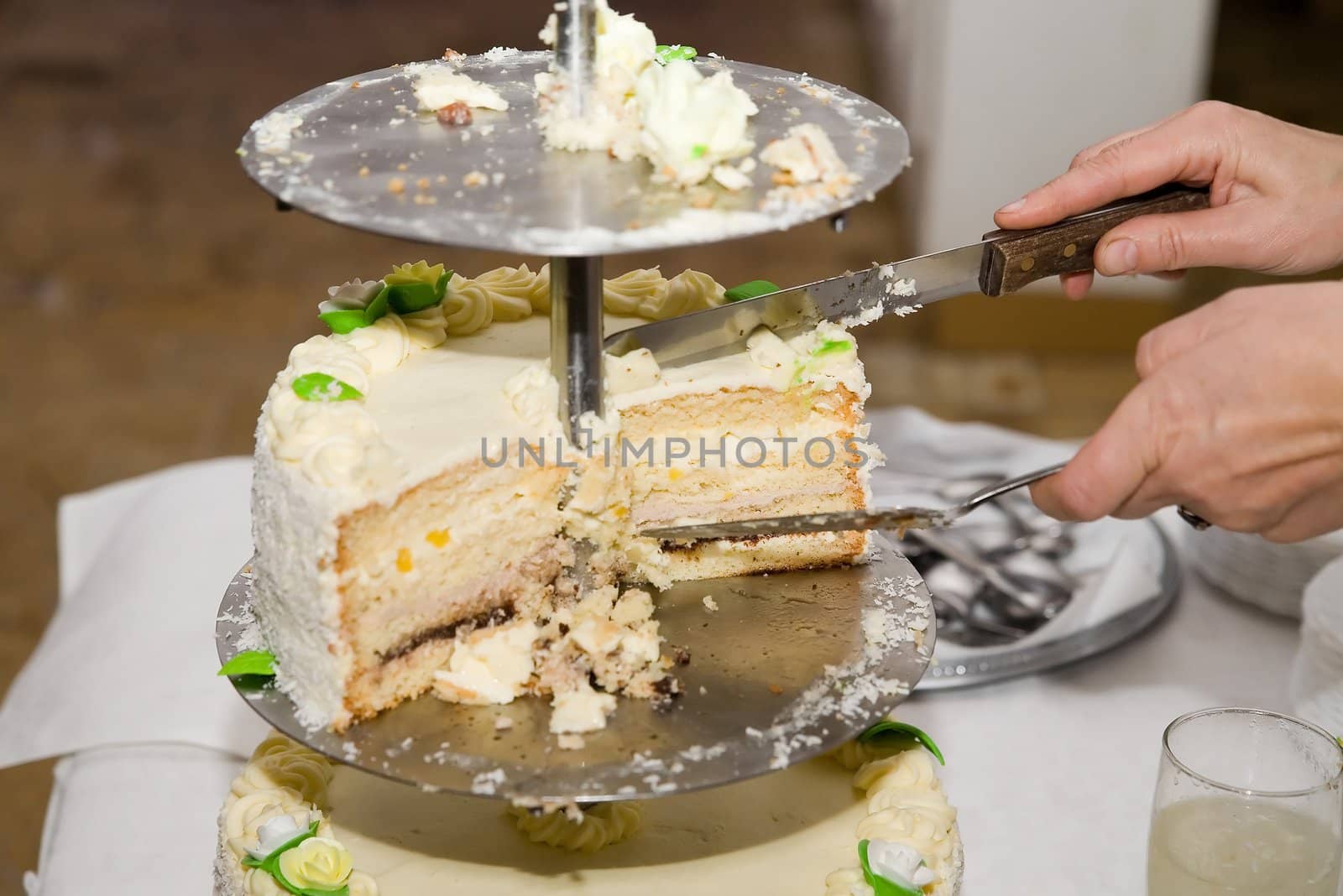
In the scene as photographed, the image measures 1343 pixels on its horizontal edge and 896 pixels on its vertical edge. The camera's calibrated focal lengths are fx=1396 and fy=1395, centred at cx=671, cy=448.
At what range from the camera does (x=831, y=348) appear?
7.20 ft

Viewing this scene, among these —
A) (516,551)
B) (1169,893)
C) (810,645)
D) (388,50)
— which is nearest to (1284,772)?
(1169,893)

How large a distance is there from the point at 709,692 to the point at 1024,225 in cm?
92

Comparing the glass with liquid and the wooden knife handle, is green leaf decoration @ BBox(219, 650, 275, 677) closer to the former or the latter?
the wooden knife handle

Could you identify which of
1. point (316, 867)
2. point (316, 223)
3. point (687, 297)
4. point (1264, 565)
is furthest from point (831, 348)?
point (316, 223)

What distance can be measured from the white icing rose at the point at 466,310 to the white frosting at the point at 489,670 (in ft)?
1.77

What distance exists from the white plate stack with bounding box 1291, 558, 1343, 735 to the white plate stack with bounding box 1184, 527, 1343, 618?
27cm

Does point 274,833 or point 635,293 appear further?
point 635,293

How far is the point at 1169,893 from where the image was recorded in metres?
2.06

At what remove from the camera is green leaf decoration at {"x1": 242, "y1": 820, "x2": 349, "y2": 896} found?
6.44ft

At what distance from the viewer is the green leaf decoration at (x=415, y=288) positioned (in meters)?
2.25

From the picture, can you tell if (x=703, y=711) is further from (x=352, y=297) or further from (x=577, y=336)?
(x=352, y=297)

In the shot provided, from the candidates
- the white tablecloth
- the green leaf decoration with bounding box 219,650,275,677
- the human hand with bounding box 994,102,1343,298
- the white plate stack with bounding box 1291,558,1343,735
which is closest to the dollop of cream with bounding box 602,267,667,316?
the human hand with bounding box 994,102,1343,298

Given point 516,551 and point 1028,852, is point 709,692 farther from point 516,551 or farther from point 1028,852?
point 1028,852

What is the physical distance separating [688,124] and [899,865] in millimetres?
1059
